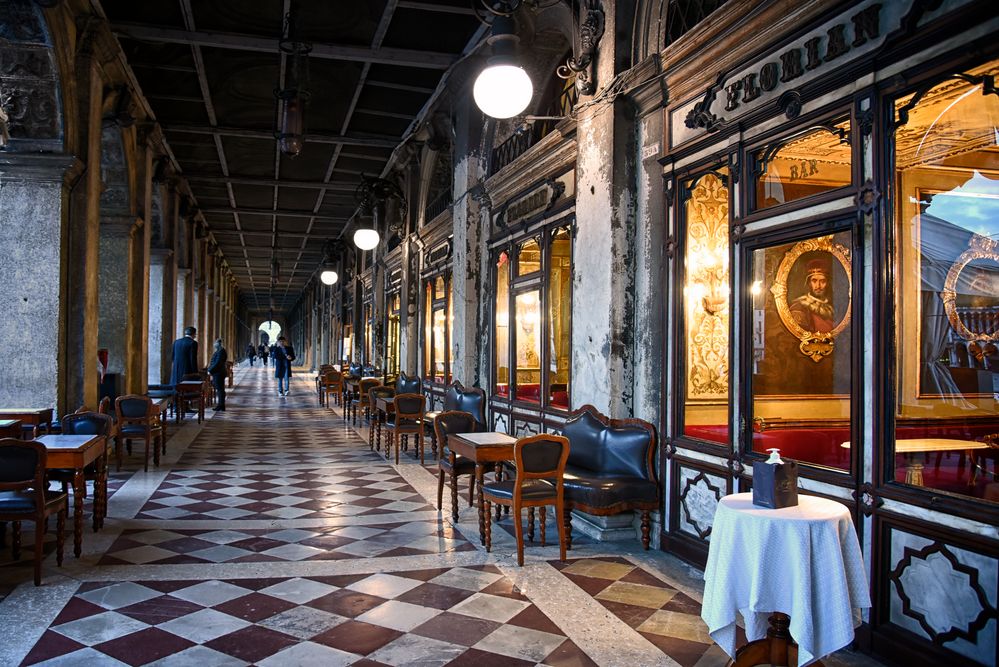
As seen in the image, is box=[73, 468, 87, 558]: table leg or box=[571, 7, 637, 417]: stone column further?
box=[571, 7, 637, 417]: stone column

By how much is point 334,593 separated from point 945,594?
2954mm

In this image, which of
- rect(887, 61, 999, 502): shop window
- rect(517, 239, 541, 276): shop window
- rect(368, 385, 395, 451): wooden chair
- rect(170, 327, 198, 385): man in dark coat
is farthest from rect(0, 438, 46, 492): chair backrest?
rect(170, 327, 198, 385): man in dark coat

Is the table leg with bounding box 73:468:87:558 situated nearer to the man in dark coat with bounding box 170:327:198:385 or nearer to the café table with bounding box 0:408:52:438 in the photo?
the café table with bounding box 0:408:52:438

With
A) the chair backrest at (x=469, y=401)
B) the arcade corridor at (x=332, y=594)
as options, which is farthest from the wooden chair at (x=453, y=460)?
the chair backrest at (x=469, y=401)

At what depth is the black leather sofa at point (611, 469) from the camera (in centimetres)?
490

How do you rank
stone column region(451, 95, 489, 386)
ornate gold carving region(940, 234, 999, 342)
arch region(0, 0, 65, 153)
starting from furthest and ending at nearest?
stone column region(451, 95, 489, 386) < arch region(0, 0, 65, 153) < ornate gold carving region(940, 234, 999, 342)

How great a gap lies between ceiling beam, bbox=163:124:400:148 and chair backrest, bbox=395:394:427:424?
517cm

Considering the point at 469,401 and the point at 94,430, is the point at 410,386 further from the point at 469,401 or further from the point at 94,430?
the point at 94,430

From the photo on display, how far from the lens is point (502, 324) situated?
327 inches

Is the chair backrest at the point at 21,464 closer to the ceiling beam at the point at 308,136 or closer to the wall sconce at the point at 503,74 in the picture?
the wall sconce at the point at 503,74

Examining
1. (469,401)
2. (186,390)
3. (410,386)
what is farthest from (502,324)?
(186,390)

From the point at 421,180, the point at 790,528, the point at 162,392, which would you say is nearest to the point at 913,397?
the point at 790,528

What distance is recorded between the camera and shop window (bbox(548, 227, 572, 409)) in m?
6.76

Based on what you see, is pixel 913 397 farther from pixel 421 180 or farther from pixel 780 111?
pixel 421 180
